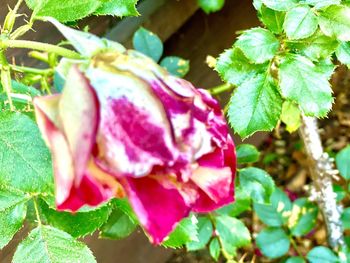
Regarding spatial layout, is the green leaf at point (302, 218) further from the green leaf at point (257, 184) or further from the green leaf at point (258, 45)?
the green leaf at point (258, 45)

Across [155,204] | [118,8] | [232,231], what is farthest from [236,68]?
[232,231]

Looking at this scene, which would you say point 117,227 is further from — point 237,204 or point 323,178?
point 323,178

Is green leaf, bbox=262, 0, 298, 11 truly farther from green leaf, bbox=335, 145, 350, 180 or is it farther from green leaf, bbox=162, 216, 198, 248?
green leaf, bbox=335, 145, 350, 180

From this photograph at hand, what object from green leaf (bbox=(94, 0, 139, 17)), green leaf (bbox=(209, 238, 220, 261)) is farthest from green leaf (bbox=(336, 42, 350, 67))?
green leaf (bbox=(209, 238, 220, 261))

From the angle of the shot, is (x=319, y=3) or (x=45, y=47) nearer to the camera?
(x=45, y=47)

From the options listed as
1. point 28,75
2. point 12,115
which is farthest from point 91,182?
point 28,75
